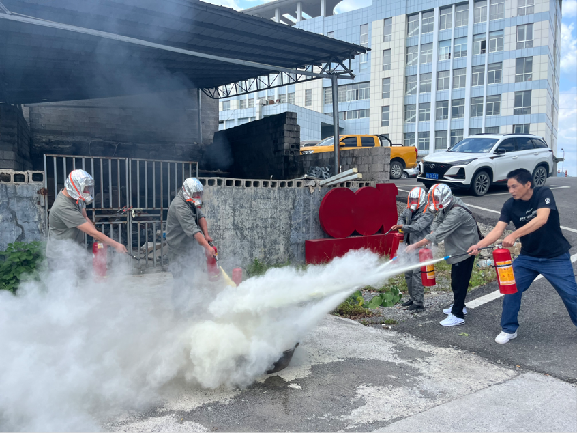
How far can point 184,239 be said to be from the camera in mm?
5578

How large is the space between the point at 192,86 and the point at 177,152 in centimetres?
238

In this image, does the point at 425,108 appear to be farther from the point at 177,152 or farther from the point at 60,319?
the point at 60,319

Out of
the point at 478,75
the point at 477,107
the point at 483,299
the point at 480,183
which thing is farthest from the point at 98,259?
the point at 478,75

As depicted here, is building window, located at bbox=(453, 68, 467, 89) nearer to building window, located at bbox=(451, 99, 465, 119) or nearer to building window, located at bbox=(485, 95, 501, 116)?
building window, located at bbox=(451, 99, 465, 119)

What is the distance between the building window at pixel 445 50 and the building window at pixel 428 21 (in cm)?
198

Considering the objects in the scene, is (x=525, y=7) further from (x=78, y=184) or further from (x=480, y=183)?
(x=78, y=184)

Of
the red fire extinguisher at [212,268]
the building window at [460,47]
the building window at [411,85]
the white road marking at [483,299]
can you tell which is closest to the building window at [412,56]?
the building window at [411,85]

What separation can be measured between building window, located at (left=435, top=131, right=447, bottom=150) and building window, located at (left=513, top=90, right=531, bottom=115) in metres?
6.33

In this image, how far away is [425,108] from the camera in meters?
43.7

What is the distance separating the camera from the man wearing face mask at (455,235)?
5.49 meters

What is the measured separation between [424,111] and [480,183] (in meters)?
Result: 32.7

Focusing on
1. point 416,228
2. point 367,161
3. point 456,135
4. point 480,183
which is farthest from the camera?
point 456,135

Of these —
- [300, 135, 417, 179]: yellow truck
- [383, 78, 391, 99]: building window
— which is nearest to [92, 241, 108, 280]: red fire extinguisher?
[300, 135, 417, 179]: yellow truck

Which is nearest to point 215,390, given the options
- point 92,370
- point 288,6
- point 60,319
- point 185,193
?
point 92,370
